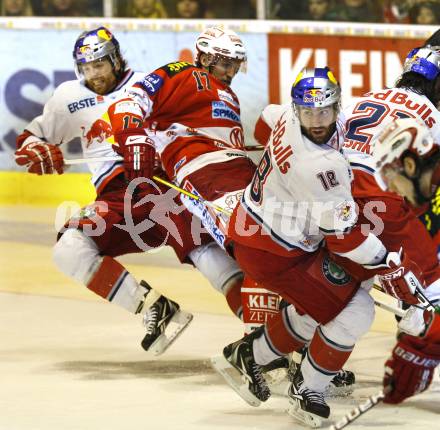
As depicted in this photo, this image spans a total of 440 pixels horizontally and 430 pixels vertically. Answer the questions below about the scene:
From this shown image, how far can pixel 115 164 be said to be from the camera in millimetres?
6055

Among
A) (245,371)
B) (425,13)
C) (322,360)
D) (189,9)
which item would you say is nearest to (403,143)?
(322,360)

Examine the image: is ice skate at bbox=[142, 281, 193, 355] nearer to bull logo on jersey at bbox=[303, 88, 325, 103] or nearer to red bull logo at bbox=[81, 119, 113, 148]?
red bull logo at bbox=[81, 119, 113, 148]

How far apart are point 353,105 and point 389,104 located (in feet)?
0.44

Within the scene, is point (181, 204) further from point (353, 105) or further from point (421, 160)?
point (421, 160)

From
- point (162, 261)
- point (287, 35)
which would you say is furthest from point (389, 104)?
point (287, 35)

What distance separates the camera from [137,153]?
17.7 ft

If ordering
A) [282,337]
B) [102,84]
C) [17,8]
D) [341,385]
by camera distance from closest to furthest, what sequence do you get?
[282,337] < [341,385] < [102,84] < [17,8]

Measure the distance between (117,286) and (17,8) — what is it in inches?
161

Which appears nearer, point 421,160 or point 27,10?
point 421,160

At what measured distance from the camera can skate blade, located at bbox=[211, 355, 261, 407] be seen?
492 cm

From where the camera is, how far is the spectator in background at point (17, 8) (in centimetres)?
934

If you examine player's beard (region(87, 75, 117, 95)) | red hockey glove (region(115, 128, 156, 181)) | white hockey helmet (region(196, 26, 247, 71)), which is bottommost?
red hockey glove (region(115, 128, 156, 181))

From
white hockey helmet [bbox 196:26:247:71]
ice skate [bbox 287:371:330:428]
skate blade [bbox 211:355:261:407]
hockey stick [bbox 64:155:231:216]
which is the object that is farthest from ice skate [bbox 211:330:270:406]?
white hockey helmet [bbox 196:26:247:71]

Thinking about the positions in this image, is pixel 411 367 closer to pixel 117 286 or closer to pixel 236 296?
pixel 236 296
